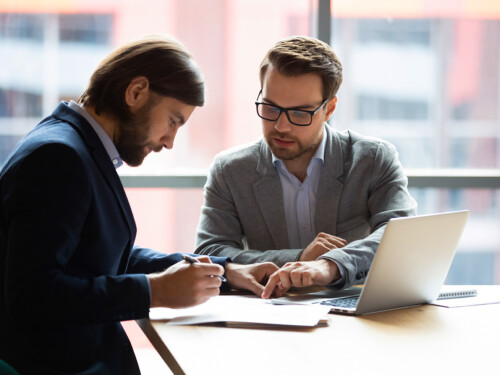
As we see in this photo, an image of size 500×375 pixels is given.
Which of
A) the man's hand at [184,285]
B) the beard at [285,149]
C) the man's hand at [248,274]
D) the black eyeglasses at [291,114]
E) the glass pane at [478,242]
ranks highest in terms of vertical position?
the black eyeglasses at [291,114]

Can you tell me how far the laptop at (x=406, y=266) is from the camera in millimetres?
1672

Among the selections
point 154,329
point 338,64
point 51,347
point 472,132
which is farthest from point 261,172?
point 472,132

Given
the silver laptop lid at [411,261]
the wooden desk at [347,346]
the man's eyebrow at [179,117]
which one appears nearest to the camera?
the wooden desk at [347,346]

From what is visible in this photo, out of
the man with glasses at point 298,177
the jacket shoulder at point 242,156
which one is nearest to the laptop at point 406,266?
the man with glasses at point 298,177

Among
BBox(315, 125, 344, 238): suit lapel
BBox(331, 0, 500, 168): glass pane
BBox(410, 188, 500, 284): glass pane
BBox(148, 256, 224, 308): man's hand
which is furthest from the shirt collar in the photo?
BBox(410, 188, 500, 284): glass pane

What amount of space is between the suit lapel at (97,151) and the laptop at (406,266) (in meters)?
0.50

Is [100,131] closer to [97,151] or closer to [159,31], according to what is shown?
[97,151]

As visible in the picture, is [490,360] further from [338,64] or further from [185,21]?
[185,21]

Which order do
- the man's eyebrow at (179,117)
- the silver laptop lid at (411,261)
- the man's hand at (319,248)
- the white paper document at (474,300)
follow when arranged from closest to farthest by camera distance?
the silver laptop lid at (411,261), the man's eyebrow at (179,117), the white paper document at (474,300), the man's hand at (319,248)

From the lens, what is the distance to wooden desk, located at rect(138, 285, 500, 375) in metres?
1.34

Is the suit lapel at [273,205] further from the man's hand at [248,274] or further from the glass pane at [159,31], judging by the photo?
the glass pane at [159,31]

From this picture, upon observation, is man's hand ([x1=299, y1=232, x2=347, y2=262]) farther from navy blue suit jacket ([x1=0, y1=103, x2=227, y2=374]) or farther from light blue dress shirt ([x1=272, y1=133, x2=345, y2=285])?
navy blue suit jacket ([x1=0, y1=103, x2=227, y2=374])

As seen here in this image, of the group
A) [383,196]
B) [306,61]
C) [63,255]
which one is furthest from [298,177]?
[63,255]

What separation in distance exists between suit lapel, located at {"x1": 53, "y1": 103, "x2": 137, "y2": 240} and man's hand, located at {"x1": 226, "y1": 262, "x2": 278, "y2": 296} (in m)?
0.42
